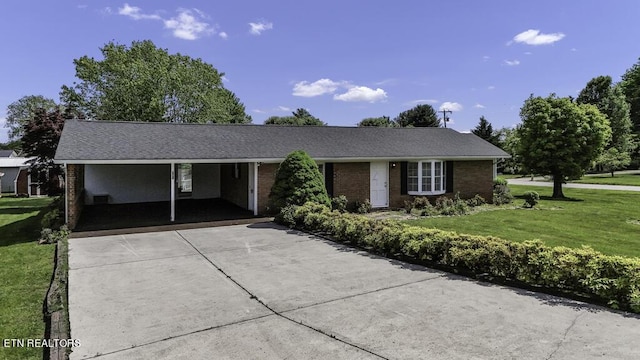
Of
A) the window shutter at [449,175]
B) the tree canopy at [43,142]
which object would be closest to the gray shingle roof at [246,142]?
the window shutter at [449,175]

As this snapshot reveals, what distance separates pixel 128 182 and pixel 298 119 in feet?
159

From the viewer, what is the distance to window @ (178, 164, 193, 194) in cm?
2111

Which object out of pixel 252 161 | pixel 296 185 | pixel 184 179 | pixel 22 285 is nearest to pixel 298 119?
pixel 184 179

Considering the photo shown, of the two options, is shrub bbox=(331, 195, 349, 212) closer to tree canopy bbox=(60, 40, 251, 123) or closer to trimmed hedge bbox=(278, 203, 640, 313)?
trimmed hedge bbox=(278, 203, 640, 313)

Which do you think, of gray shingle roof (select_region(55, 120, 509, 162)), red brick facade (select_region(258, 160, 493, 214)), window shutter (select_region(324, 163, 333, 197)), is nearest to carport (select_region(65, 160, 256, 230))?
red brick facade (select_region(258, 160, 493, 214))

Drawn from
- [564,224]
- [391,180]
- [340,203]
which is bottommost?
[564,224]

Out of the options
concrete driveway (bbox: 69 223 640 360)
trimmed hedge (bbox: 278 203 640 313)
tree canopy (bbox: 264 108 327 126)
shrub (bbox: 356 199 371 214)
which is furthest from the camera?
tree canopy (bbox: 264 108 327 126)

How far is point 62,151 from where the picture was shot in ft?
40.9

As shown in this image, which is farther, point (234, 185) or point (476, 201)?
point (234, 185)

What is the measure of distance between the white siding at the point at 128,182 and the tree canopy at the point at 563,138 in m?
21.7

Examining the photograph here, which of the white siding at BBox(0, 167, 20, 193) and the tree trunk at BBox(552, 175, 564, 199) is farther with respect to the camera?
the white siding at BBox(0, 167, 20, 193)

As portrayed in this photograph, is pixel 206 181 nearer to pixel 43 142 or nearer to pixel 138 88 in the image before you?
pixel 43 142

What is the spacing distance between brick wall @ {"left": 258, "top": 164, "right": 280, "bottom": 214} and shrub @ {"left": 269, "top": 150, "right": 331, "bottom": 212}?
1.30 m

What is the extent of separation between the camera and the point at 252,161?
15.0 m
